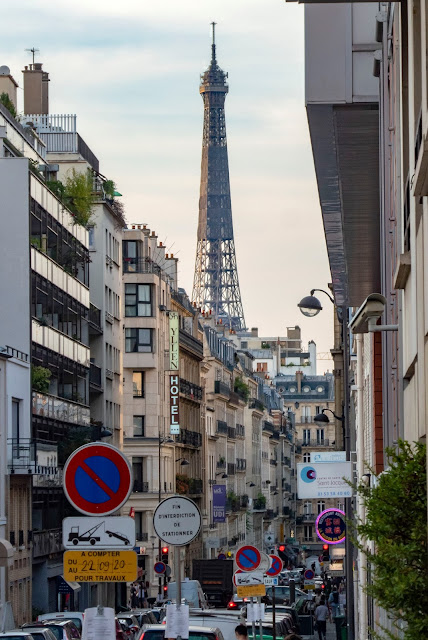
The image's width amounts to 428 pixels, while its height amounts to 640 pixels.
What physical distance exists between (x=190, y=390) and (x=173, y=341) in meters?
10.2

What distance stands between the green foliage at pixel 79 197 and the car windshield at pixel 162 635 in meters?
51.4

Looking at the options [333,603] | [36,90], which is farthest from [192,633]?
[36,90]

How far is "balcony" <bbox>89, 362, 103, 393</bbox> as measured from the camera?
7825 centimetres

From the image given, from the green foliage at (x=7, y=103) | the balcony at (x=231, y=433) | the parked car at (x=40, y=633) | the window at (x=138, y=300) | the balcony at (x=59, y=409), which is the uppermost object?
the green foliage at (x=7, y=103)

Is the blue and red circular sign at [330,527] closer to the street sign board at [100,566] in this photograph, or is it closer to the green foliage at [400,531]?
the street sign board at [100,566]

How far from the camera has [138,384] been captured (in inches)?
3716

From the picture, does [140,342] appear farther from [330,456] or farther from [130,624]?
[330,456]

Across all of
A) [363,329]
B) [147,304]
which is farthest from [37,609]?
[363,329]

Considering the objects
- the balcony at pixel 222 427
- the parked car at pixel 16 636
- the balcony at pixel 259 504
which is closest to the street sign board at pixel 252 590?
the parked car at pixel 16 636

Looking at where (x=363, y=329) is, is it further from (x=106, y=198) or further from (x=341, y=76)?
(x=106, y=198)

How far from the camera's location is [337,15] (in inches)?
637

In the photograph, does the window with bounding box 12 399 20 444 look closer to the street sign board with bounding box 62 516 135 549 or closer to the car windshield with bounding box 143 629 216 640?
the car windshield with bounding box 143 629 216 640

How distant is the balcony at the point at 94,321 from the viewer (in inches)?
3066

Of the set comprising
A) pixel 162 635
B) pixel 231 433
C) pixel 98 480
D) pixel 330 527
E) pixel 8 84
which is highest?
pixel 8 84
